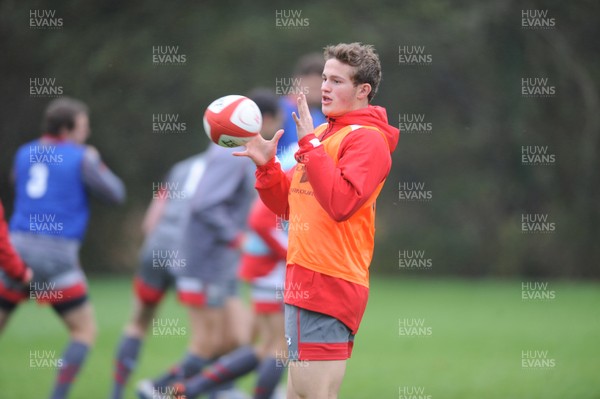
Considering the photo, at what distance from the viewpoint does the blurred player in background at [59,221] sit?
5641mm

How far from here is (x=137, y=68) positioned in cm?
1586

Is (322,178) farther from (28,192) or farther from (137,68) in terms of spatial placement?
(137,68)

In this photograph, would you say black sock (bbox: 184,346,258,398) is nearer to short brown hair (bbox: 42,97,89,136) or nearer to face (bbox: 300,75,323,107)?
face (bbox: 300,75,323,107)

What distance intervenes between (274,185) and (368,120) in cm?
52

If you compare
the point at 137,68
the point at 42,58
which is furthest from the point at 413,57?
the point at 42,58

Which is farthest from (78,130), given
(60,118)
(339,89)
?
(339,89)

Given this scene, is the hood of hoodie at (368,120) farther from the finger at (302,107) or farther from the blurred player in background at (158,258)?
the blurred player in background at (158,258)

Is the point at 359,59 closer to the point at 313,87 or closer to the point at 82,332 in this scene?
the point at 313,87

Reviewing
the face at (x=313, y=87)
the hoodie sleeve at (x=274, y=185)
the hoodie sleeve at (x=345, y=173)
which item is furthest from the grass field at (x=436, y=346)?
the hoodie sleeve at (x=345, y=173)

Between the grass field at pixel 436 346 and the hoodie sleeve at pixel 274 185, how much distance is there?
270cm

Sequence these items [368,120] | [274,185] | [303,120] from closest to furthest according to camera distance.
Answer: [303,120]
[368,120]
[274,185]

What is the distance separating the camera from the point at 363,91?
3736 millimetres

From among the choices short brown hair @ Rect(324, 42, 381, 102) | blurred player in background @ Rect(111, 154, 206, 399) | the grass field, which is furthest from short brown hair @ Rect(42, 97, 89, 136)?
short brown hair @ Rect(324, 42, 381, 102)

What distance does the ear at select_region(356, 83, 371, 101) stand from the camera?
3.72 m
